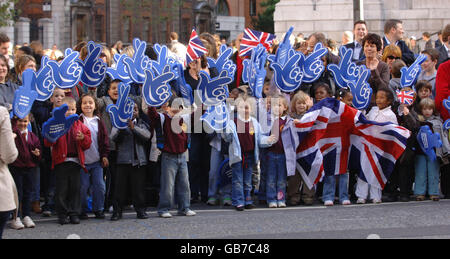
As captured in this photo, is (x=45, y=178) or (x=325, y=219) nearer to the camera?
(x=325, y=219)

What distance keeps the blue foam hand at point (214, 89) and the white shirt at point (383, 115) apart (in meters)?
2.17

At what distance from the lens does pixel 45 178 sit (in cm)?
1320

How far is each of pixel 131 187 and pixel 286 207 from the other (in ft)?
7.15

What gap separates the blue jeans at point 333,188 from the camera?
13.2 meters

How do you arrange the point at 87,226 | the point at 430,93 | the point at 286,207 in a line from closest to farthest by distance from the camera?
the point at 87,226
the point at 286,207
the point at 430,93

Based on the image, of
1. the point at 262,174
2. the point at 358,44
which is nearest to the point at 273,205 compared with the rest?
the point at 262,174

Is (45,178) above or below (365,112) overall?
below

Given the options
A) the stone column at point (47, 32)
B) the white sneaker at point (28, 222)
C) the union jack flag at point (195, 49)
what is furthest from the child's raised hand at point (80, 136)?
the stone column at point (47, 32)

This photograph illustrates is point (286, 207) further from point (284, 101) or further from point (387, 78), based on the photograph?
point (387, 78)

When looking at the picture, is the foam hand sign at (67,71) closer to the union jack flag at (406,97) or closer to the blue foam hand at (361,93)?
the blue foam hand at (361,93)

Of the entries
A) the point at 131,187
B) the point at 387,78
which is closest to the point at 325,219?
the point at 131,187

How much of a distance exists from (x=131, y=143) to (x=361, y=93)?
133 inches
